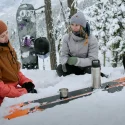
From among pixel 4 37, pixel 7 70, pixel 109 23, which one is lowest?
pixel 7 70

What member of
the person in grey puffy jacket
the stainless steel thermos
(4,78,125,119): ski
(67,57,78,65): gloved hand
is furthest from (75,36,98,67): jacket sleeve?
the stainless steel thermos

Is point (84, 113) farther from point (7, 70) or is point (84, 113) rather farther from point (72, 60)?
point (72, 60)

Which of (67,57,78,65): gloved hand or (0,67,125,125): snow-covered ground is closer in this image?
(0,67,125,125): snow-covered ground

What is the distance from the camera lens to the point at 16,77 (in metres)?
3.46

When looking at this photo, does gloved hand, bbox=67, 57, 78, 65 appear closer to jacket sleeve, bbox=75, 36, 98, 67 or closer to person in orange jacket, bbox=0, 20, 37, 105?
jacket sleeve, bbox=75, 36, 98, 67

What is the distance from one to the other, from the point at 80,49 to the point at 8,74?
1787 millimetres

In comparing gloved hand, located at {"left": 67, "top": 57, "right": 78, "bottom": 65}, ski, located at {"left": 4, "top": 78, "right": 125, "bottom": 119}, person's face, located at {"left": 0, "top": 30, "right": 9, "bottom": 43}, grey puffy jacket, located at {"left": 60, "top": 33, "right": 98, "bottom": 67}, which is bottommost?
ski, located at {"left": 4, "top": 78, "right": 125, "bottom": 119}

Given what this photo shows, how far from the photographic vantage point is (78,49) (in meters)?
4.73

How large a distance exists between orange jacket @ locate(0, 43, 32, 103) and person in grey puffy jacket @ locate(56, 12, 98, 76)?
54.7 inches

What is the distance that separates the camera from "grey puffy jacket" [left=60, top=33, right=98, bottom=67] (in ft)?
15.3

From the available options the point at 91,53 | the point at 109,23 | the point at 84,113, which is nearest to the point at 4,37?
the point at 84,113

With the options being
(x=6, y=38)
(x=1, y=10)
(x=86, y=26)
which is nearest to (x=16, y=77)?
(x=6, y=38)

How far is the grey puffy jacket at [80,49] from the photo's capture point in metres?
4.67

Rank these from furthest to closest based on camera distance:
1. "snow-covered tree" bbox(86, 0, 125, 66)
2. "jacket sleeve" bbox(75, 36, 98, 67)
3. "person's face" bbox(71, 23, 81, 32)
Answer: "snow-covered tree" bbox(86, 0, 125, 66), "jacket sleeve" bbox(75, 36, 98, 67), "person's face" bbox(71, 23, 81, 32)
